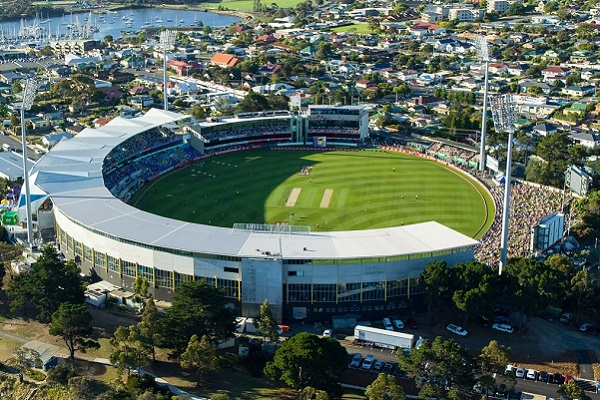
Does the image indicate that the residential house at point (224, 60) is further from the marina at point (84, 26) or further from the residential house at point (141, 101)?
the marina at point (84, 26)

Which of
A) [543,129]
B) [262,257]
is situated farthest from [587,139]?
[262,257]

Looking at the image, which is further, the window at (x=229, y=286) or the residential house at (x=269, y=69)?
the residential house at (x=269, y=69)

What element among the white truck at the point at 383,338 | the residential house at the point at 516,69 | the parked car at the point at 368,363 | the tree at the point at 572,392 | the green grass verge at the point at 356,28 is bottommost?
the parked car at the point at 368,363

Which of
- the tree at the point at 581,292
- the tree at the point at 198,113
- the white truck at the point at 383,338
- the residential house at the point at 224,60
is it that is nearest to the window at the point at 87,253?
the white truck at the point at 383,338

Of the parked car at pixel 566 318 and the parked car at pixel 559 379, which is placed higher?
the parked car at pixel 566 318

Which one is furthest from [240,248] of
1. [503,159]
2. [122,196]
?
[503,159]

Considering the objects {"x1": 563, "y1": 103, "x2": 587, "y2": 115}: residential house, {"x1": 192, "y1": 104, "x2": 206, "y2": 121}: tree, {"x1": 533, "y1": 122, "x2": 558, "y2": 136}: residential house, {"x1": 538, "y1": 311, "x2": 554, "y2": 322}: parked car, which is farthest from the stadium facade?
{"x1": 563, "y1": 103, "x2": 587, "y2": 115}: residential house

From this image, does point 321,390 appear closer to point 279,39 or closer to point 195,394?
point 195,394
